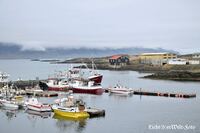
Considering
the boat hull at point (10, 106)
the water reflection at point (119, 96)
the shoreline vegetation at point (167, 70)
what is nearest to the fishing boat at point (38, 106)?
the boat hull at point (10, 106)

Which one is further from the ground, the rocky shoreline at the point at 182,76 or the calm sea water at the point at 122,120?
the rocky shoreline at the point at 182,76

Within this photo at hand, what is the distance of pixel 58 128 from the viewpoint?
36844 mm

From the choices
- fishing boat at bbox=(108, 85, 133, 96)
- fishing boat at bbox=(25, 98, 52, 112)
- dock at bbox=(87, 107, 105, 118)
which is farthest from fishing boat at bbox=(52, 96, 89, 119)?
fishing boat at bbox=(108, 85, 133, 96)

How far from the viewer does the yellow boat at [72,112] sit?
131 feet

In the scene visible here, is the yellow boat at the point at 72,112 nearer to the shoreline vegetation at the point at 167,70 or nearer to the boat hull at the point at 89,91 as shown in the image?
the boat hull at the point at 89,91

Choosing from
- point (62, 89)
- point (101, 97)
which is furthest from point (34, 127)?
point (62, 89)

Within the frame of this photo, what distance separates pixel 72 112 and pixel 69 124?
2108mm

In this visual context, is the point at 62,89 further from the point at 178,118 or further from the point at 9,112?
the point at 178,118

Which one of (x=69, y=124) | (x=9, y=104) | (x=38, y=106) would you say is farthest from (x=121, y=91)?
(x=69, y=124)

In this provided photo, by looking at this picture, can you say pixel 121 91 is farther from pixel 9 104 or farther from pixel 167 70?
pixel 167 70

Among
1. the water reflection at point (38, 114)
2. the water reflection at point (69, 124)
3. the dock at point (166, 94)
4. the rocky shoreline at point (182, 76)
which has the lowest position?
the water reflection at point (69, 124)

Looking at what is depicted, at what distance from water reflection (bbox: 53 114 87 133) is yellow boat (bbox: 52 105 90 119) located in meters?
0.37

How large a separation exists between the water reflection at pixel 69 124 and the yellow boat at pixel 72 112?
0.37 m

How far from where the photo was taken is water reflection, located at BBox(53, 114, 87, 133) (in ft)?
120
